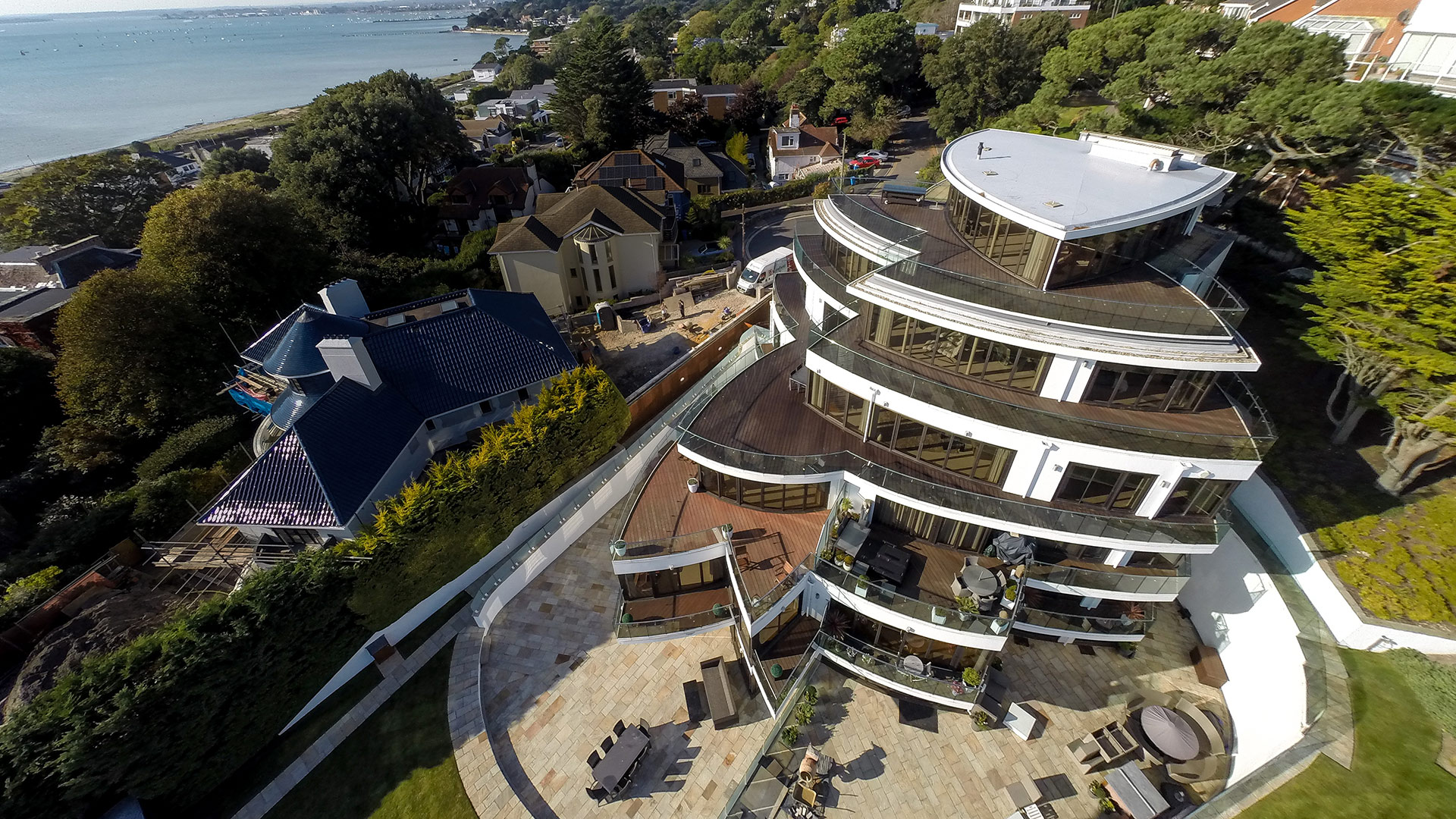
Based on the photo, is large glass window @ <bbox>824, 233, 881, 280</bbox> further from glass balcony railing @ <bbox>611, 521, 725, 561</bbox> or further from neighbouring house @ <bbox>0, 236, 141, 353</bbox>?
neighbouring house @ <bbox>0, 236, 141, 353</bbox>

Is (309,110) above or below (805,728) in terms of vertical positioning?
above

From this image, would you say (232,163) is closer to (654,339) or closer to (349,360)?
(349,360)

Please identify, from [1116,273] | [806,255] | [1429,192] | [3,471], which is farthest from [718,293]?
[3,471]

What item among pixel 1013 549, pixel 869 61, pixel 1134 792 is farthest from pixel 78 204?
pixel 869 61

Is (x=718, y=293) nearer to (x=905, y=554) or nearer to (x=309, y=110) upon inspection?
(x=905, y=554)

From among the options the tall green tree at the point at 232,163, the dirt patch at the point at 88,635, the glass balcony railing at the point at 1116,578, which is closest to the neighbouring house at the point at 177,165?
the tall green tree at the point at 232,163
